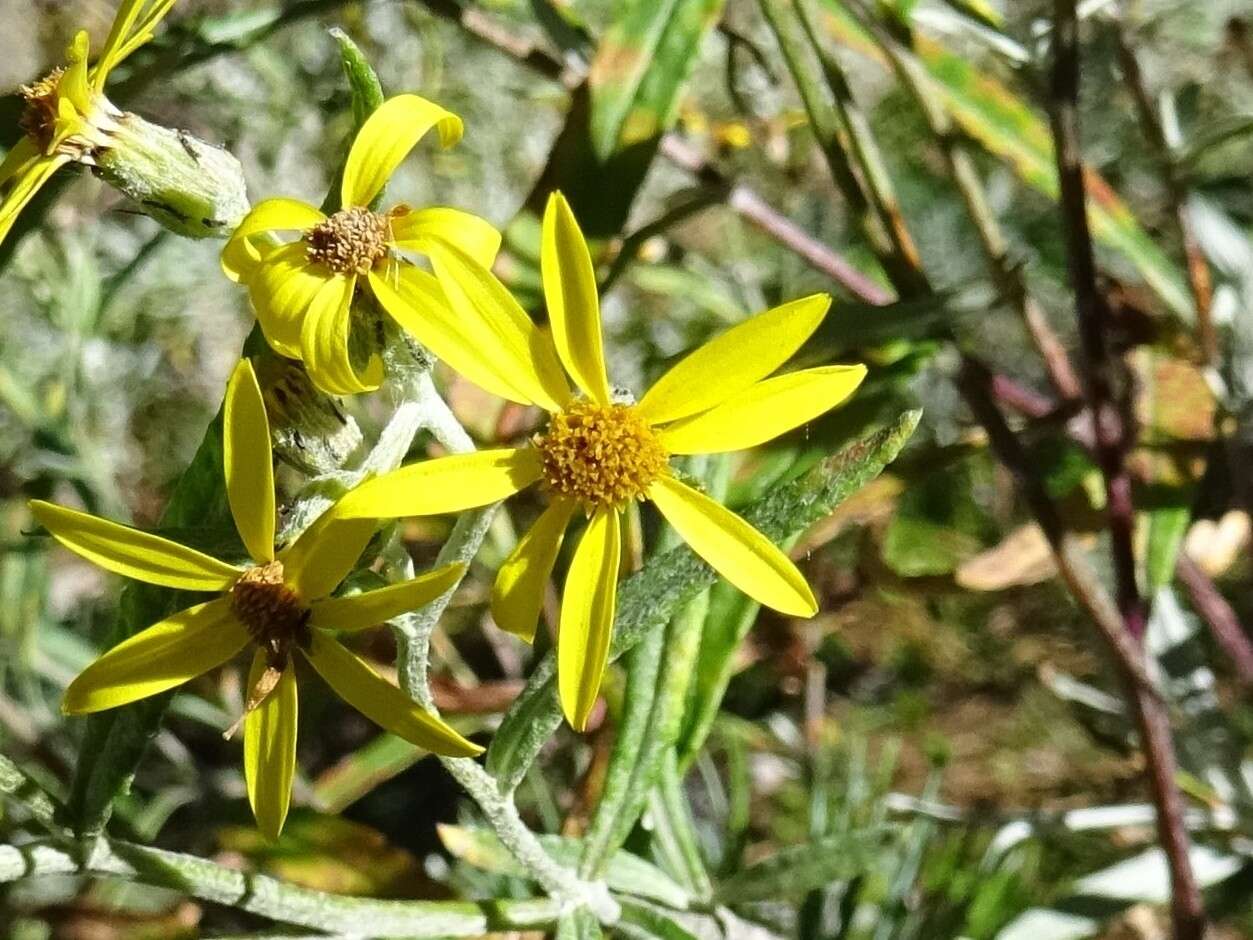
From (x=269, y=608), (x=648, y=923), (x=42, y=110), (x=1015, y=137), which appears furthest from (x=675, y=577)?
(x=1015, y=137)

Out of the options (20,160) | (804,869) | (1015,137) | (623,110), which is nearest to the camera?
(20,160)

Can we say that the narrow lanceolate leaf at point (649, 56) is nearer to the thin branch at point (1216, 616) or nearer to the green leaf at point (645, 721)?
the green leaf at point (645, 721)

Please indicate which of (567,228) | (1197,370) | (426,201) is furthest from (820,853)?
(426,201)

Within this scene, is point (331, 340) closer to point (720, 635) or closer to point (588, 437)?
point (588, 437)

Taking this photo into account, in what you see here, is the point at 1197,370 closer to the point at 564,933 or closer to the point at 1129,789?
the point at 1129,789

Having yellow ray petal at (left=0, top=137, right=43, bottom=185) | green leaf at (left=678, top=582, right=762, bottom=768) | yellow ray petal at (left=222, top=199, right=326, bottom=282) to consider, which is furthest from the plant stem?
yellow ray petal at (left=0, top=137, right=43, bottom=185)

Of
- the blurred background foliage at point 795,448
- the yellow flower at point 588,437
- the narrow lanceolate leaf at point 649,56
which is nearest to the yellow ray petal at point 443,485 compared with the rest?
the yellow flower at point 588,437

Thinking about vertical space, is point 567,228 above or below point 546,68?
below
